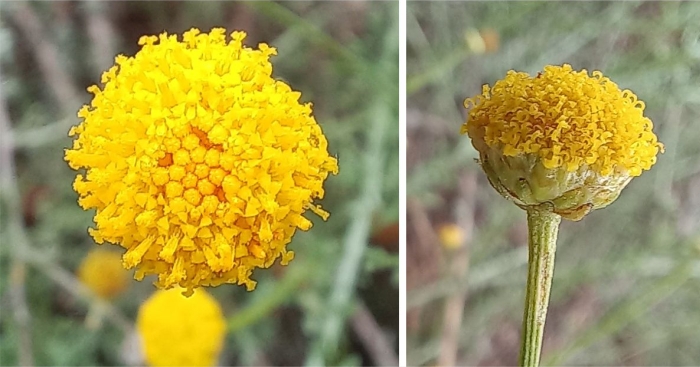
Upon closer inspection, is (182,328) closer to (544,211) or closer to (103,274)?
(103,274)

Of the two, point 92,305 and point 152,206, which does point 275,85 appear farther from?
point 92,305

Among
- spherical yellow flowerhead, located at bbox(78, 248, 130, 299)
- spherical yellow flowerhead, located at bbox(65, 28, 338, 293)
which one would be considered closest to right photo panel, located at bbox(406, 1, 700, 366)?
spherical yellow flowerhead, located at bbox(65, 28, 338, 293)

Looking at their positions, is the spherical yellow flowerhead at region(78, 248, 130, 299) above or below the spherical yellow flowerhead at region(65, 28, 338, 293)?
above

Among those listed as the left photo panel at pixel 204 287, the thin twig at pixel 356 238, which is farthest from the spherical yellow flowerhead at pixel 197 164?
the thin twig at pixel 356 238

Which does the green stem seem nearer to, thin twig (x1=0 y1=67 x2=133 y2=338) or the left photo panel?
the left photo panel

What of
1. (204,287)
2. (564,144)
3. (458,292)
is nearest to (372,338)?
(458,292)

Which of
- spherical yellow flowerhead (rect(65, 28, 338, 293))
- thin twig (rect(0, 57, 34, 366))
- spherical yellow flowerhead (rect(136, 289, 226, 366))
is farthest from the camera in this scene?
thin twig (rect(0, 57, 34, 366))

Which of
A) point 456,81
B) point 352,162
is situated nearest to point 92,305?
point 352,162
